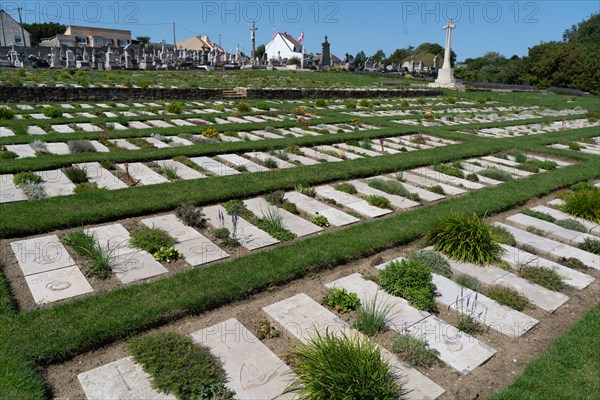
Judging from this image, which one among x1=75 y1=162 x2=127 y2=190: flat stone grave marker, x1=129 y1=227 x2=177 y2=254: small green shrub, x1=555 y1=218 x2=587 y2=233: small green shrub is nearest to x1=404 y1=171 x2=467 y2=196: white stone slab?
x1=555 y1=218 x2=587 y2=233: small green shrub

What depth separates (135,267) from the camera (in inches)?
201

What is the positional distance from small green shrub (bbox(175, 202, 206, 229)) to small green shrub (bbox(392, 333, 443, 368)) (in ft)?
12.1

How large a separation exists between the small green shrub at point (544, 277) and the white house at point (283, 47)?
4435 inches

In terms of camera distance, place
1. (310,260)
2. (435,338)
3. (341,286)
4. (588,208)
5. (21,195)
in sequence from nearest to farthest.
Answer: (435,338)
(341,286)
(310,260)
(21,195)
(588,208)

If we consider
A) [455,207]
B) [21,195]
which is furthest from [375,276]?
[21,195]

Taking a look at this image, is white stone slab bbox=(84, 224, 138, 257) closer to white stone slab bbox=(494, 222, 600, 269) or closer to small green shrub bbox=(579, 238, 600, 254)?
white stone slab bbox=(494, 222, 600, 269)

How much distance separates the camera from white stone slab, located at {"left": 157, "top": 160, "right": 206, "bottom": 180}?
880 cm

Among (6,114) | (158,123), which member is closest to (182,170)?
(158,123)

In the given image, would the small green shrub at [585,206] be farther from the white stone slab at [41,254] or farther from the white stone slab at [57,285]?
the white stone slab at [41,254]

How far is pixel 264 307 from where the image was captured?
4.58 m

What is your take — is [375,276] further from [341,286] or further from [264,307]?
[264,307]

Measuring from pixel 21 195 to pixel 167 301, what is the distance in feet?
14.6

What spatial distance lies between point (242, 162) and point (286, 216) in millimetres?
3552

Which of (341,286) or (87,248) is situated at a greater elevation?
(87,248)
